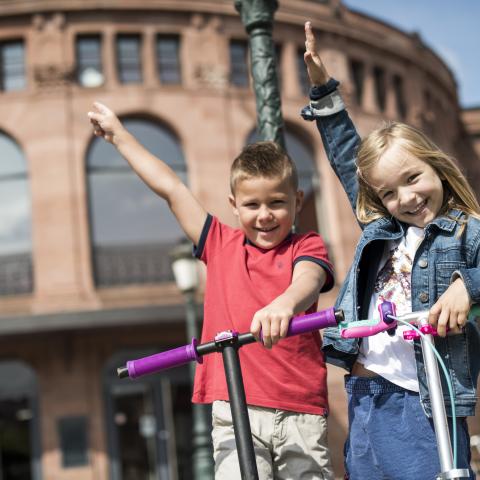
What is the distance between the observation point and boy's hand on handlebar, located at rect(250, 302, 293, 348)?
7.83 ft

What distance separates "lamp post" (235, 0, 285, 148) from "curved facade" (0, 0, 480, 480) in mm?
12640

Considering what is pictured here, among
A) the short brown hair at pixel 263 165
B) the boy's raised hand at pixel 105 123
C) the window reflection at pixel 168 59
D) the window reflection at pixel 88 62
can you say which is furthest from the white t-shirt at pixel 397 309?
the window reflection at pixel 168 59

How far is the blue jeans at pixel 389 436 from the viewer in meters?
2.62

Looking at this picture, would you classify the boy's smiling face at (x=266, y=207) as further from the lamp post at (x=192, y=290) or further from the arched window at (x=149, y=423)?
the arched window at (x=149, y=423)

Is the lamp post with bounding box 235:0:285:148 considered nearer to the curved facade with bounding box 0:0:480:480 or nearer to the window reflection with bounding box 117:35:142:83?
the curved facade with bounding box 0:0:480:480

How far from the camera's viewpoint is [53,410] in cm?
1880

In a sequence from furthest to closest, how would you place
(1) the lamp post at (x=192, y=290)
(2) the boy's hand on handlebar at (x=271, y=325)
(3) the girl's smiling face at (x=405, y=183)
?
(1) the lamp post at (x=192, y=290) → (3) the girl's smiling face at (x=405, y=183) → (2) the boy's hand on handlebar at (x=271, y=325)

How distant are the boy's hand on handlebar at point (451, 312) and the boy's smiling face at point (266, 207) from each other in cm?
85

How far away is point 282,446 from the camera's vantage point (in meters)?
2.97

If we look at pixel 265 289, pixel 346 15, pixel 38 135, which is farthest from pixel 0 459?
pixel 265 289

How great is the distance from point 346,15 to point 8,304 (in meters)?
12.7

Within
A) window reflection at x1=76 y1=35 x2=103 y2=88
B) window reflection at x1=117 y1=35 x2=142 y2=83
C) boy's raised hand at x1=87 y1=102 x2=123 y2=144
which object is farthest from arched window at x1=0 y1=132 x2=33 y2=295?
boy's raised hand at x1=87 y1=102 x2=123 y2=144

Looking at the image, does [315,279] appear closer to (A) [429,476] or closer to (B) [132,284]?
(A) [429,476]

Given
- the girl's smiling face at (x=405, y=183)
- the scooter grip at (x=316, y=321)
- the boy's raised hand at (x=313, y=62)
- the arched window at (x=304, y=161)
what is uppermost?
the arched window at (x=304, y=161)
